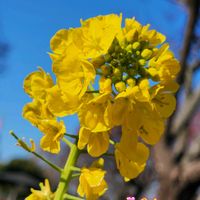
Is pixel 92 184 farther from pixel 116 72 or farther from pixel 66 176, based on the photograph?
pixel 116 72

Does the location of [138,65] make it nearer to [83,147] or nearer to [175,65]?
[175,65]

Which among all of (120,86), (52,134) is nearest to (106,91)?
(120,86)

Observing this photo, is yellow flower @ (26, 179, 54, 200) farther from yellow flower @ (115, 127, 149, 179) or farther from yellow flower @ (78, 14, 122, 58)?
yellow flower @ (78, 14, 122, 58)

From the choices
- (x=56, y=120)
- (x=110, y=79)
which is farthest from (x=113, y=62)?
(x=56, y=120)

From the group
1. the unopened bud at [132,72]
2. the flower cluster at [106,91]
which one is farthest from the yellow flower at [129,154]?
the unopened bud at [132,72]

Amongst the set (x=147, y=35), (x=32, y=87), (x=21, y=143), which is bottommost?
(x=21, y=143)

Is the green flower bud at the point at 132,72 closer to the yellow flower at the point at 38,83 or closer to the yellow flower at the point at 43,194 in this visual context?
the yellow flower at the point at 38,83
